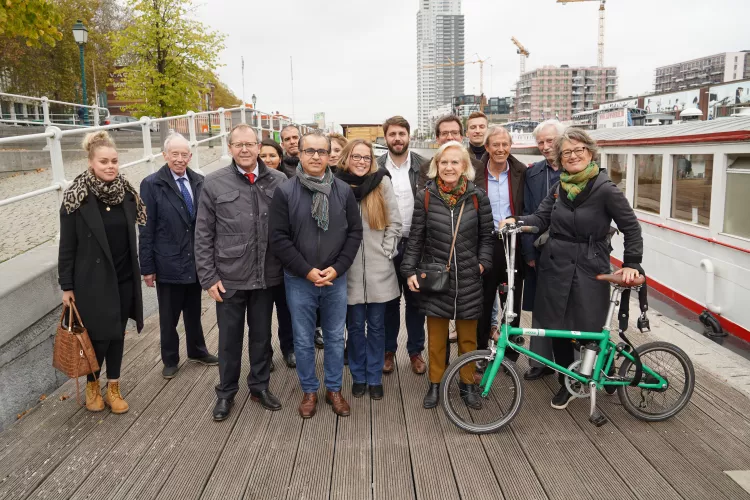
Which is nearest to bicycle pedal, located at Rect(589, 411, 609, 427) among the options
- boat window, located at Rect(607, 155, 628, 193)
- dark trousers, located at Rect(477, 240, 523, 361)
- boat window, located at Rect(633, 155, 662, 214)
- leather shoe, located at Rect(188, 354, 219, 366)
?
dark trousers, located at Rect(477, 240, 523, 361)

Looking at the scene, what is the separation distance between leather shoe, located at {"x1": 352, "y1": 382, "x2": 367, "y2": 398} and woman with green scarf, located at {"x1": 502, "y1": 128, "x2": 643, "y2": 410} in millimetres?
1347

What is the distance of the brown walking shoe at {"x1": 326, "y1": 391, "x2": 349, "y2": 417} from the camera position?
12.4 ft

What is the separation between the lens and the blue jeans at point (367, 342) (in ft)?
13.1

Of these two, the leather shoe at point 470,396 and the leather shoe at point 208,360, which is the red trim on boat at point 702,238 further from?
the leather shoe at point 208,360

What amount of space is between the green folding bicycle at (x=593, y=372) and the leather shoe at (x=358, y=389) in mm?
732

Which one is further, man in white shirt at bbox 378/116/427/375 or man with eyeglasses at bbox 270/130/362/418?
man in white shirt at bbox 378/116/427/375

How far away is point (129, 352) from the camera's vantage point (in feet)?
16.4

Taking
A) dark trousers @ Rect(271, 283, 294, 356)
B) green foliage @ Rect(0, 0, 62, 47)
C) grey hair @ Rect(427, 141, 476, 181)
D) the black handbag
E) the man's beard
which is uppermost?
green foliage @ Rect(0, 0, 62, 47)

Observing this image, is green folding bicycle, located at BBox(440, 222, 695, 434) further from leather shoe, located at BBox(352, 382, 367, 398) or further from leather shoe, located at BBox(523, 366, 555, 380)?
leather shoe, located at BBox(352, 382, 367, 398)

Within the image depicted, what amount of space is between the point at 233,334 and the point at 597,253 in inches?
98.7

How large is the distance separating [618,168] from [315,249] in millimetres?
7485

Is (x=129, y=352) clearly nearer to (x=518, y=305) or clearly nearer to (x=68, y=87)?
(x=518, y=305)

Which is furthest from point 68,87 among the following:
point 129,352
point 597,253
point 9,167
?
point 597,253

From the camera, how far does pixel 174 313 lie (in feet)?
14.7
